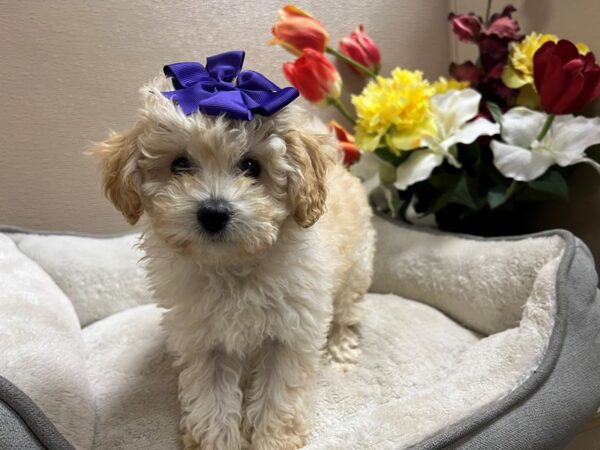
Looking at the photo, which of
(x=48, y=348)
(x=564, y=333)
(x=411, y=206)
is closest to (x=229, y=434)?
(x=48, y=348)

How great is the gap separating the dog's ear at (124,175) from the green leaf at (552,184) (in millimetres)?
1462

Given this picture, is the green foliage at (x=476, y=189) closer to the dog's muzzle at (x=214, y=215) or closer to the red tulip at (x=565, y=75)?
the red tulip at (x=565, y=75)

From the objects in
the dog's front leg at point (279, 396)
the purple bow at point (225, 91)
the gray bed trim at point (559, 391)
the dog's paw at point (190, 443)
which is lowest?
the dog's paw at point (190, 443)

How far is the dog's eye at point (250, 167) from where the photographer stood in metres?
1.26

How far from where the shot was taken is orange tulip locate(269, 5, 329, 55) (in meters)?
2.02

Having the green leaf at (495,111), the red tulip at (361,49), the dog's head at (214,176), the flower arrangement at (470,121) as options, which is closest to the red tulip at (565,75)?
the flower arrangement at (470,121)

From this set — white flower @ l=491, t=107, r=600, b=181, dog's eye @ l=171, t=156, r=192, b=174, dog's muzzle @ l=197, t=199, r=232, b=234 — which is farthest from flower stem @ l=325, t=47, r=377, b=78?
dog's muzzle @ l=197, t=199, r=232, b=234

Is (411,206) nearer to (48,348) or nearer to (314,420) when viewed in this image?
(314,420)

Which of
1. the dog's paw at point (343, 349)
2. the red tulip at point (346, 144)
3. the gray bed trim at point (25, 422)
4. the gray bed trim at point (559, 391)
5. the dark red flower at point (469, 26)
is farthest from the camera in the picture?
the red tulip at point (346, 144)

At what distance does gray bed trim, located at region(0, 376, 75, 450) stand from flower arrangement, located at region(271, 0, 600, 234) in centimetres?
145

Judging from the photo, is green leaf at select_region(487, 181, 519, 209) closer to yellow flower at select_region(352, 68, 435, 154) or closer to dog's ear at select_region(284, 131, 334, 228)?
yellow flower at select_region(352, 68, 435, 154)

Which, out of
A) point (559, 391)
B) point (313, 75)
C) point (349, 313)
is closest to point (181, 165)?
point (349, 313)

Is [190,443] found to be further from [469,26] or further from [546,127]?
[469,26]

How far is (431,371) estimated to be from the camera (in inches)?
63.9
